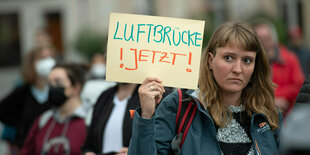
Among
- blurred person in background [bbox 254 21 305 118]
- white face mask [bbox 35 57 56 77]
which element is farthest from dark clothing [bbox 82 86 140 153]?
blurred person in background [bbox 254 21 305 118]

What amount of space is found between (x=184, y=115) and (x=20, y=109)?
138 inches

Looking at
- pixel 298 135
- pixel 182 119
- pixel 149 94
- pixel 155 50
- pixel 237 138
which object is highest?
pixel 155 50

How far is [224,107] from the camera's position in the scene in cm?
264

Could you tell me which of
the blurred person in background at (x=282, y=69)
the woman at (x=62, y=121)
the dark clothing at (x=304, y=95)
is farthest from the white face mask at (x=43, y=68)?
the dark clothing at (x=304, y=95)

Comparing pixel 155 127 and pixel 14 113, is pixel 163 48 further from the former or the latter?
pixel 14 113

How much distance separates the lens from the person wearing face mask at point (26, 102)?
17.1 feet

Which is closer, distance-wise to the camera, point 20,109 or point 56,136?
point 56,136

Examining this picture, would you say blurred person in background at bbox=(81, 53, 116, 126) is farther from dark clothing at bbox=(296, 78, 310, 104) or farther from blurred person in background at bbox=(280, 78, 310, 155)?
blurred person in background at bbox=(280, 78, 310, 155)

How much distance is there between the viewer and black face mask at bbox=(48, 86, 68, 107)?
4.42 meters

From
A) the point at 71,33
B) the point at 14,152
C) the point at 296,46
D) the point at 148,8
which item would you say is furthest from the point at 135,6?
the point at 14,152

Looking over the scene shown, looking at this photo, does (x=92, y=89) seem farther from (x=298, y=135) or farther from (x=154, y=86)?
(x=298, y=135)

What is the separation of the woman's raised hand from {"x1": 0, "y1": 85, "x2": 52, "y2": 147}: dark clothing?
9.90 feet

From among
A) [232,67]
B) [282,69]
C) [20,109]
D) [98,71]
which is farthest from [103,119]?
[282,69]

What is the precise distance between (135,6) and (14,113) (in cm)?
1472
